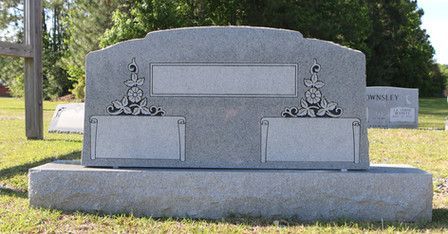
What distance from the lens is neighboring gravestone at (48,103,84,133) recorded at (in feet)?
40.4

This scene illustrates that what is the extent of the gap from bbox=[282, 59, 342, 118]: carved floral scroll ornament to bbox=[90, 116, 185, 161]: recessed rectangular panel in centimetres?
94

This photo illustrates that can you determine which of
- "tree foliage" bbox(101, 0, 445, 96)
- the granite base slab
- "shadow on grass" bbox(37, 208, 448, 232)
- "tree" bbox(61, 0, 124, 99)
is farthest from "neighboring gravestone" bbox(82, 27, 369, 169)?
"tree" bbox(61, 0, 124, 99)

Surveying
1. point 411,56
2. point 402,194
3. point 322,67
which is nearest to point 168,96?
point 322,67

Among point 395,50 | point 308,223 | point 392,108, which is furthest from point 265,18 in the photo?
point 308,223

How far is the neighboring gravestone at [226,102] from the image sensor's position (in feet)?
14.8

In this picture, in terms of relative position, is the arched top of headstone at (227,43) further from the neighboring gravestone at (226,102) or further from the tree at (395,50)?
the tree at (395,50)

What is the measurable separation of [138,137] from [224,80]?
34.1 inches

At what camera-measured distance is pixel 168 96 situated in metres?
4.56

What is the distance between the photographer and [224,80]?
4531 millimetres

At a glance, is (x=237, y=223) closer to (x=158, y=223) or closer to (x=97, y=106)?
(x=158, y=223)

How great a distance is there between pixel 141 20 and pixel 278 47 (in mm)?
19593

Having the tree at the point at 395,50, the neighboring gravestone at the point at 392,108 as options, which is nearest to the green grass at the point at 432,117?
the neighboring gravestone at the point at 392,108

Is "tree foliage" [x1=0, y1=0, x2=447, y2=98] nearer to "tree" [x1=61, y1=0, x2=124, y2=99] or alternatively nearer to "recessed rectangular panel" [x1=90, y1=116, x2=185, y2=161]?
"tree" [x1=61, y1=0, x2=124, y2=99]

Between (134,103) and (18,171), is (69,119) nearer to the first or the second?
(18,171)
